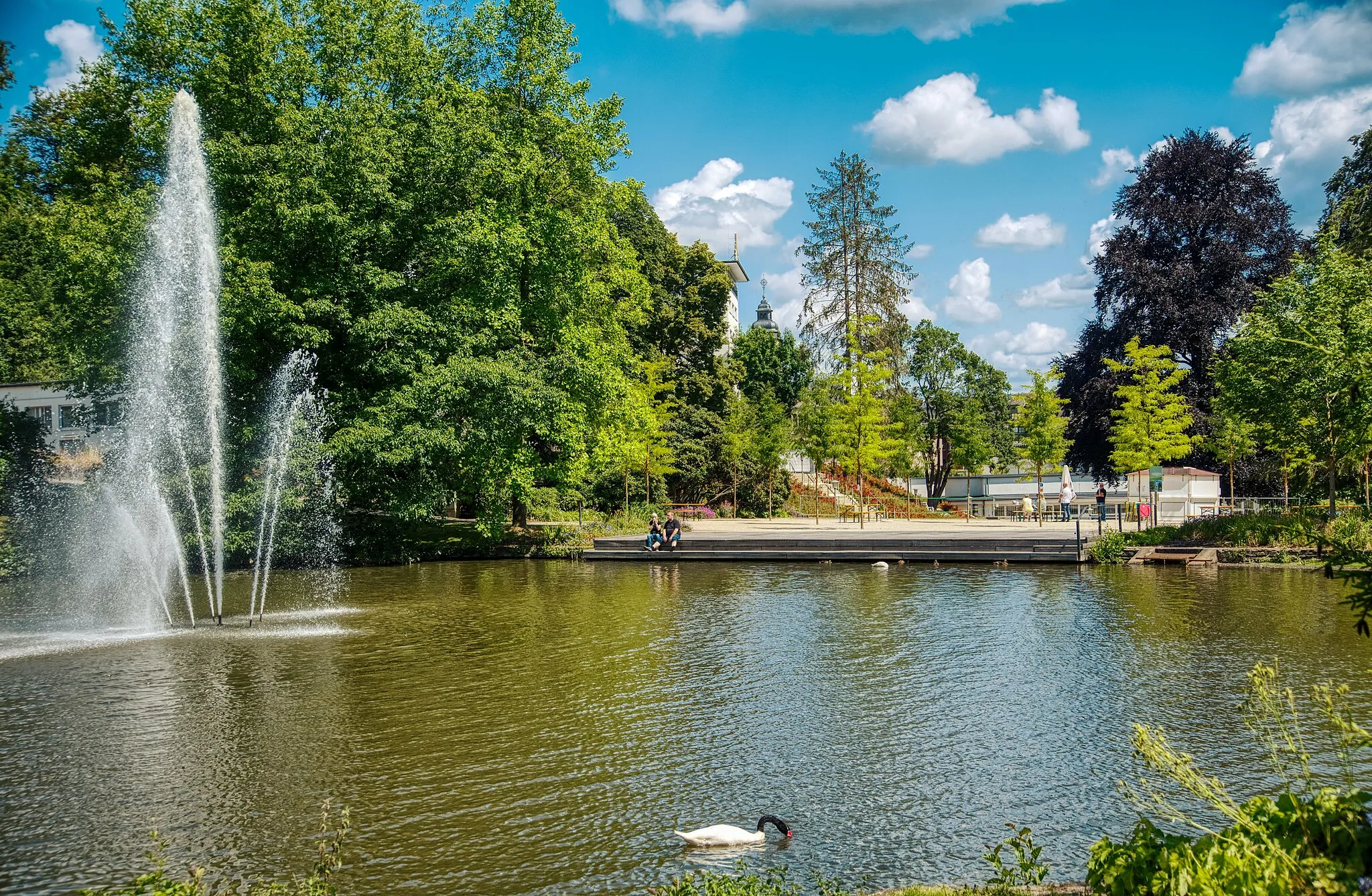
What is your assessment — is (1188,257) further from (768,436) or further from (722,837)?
(722,837)

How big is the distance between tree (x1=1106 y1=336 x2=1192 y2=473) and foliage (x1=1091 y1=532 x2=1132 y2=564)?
1128cm

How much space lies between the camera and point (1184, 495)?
34.8 meters

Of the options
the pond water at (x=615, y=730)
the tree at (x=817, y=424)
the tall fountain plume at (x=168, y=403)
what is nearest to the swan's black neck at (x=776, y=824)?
the pond water at (x=615, y=730)

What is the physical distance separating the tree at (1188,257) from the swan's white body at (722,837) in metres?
40.0

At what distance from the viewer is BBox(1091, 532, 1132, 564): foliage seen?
27.6m

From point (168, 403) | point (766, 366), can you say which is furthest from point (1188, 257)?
point (168, 403)

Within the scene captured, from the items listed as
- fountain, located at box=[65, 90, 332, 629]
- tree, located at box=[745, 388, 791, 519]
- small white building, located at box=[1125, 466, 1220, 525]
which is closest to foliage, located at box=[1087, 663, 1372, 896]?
A: fountain, located at box=[65, 90, 332, 629]

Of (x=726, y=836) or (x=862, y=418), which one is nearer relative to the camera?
(x=726, y=836)

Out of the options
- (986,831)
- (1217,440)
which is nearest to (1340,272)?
(1217,440)

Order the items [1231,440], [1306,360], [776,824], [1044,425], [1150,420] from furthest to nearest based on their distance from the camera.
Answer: [1044,425] < [1150,420] < [1231,440] < [1306,360] < [776,824]

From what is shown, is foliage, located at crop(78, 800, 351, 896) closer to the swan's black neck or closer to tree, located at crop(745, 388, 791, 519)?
the swan's black neck

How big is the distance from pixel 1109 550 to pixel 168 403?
27.2m

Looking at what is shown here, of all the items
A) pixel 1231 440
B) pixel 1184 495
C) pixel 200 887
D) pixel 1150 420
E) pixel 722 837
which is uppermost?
pixel 1150 420

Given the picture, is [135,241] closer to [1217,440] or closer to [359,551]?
[359,551]
